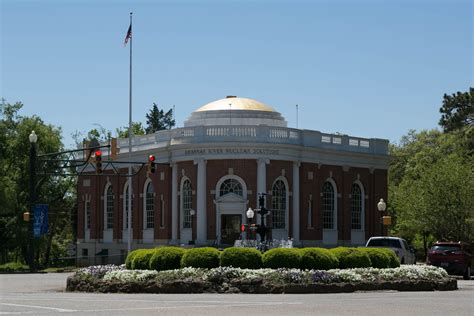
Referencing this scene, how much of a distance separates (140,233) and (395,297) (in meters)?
37.4

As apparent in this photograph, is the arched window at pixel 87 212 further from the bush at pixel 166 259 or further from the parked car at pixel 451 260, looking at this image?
the bush at pixel 166 259

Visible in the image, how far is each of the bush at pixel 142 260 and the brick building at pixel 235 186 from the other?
22424 millimetres

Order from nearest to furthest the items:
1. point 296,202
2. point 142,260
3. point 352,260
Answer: point 352,260, point 142,260, point 296,202

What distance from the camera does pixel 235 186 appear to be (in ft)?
188

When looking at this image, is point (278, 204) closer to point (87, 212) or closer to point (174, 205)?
point (174, 205)

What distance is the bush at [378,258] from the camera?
33.8 m

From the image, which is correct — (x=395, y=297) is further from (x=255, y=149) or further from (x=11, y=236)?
(x=11, y=236)

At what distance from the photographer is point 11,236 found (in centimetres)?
7150

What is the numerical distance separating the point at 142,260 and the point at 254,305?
11113 mm

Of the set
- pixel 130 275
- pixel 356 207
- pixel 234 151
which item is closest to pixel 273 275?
pixel 130 275

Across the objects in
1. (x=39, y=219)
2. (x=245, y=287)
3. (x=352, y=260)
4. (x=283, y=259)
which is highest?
(x=39, y=219)

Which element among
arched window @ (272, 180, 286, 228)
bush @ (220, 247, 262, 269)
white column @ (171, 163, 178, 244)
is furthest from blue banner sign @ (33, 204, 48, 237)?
bush @ (220, 247, 262, 269)

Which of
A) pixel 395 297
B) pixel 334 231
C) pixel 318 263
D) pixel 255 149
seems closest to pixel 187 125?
pixel 255 149

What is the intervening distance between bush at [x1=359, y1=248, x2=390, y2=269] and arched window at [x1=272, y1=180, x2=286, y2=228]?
24015 mm
